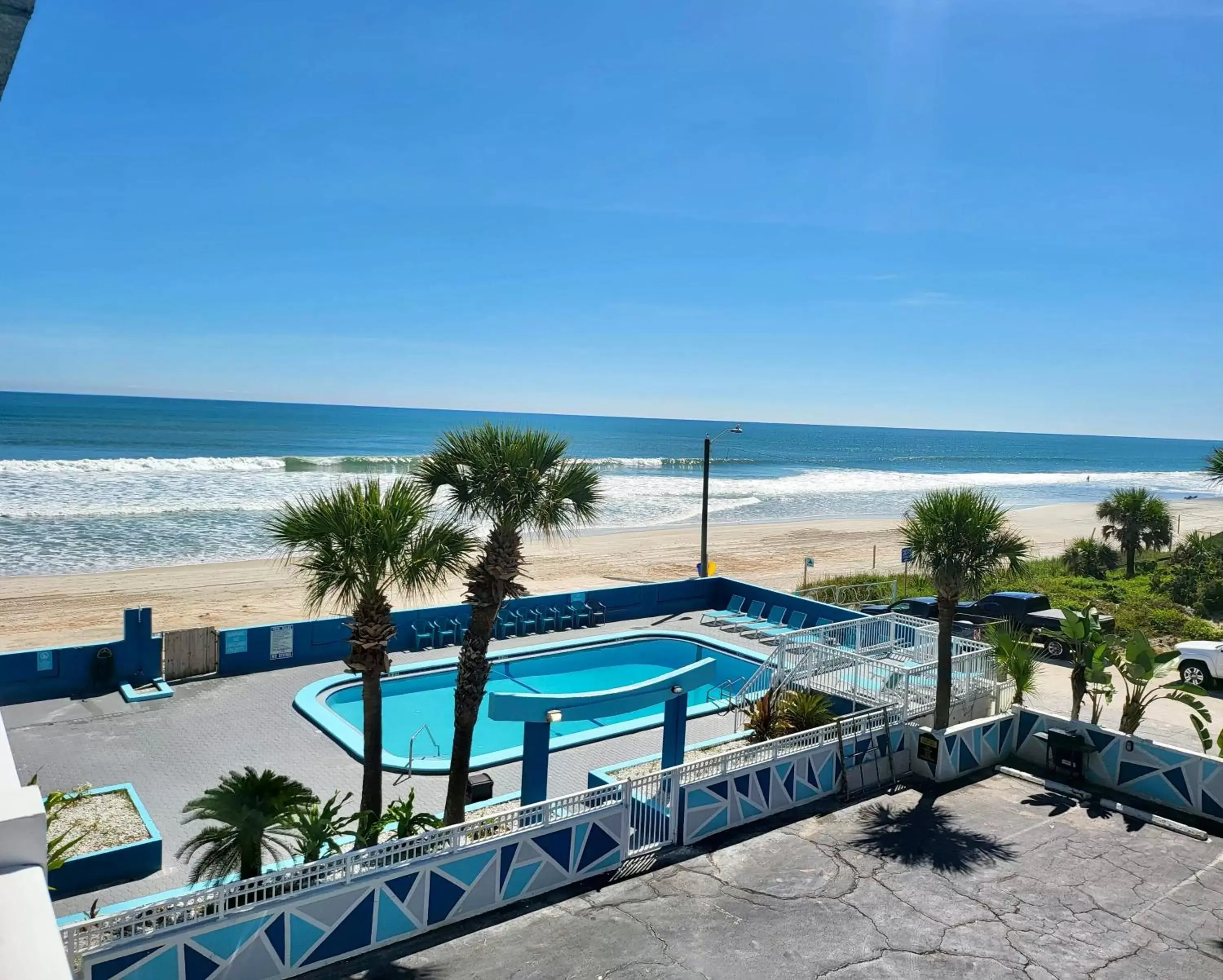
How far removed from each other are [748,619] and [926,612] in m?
4.87

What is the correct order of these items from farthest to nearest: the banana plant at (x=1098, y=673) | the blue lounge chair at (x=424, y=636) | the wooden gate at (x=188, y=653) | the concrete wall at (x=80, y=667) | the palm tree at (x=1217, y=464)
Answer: the palm tree at (x=1217, y=464)
the blue lounge chair at (x=424, y=636)
the wooden gate at (x=188, y=653)
the concrete wall at (x=80, y=667)
the banana plant at (x=1098, y=673)

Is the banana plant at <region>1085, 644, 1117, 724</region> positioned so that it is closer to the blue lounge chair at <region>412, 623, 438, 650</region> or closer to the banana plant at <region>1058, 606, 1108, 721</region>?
the banana plant at <region>1058, 606, 1108, 721</region>

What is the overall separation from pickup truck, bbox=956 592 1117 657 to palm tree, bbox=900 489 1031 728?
820 cm

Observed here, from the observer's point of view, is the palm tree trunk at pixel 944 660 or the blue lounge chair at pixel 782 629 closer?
the palm tree trunk at pixel 944 660

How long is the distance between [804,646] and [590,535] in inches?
1188

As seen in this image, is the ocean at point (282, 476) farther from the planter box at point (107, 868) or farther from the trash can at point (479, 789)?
the planter box at point (107, 868)

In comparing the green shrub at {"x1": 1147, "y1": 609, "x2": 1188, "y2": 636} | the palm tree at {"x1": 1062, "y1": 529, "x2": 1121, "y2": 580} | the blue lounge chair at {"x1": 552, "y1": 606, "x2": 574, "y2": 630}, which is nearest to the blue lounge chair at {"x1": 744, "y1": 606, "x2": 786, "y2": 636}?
the blue lounge chair at {"x1": 552, "y1": 606, "x2": 574, "y2": 630}

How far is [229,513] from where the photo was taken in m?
46.9

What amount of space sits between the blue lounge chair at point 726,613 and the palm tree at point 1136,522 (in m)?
16.4

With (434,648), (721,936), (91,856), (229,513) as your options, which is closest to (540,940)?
(721,936)

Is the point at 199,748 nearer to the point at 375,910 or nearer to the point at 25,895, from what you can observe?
the point at 375,910

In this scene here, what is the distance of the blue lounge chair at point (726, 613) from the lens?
2311 cm

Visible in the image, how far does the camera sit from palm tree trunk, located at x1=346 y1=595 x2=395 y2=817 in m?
9.83

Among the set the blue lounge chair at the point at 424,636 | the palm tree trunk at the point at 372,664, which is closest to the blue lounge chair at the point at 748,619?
the blue lounge chair at the point at 424,636
